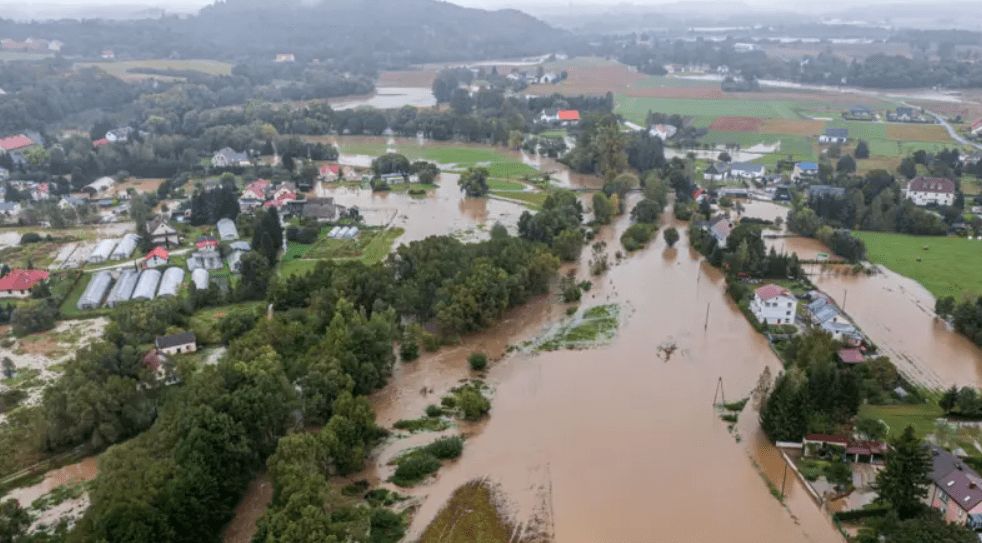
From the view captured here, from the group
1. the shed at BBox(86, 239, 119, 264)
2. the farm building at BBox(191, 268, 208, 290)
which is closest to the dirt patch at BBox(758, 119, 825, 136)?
the farm building at BBox(191, 268, 208, 290)

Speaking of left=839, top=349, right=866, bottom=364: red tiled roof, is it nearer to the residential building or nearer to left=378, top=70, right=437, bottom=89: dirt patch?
the residential building

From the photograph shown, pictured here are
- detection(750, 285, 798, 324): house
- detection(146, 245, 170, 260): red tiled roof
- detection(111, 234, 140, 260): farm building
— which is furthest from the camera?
detection(111, 234, 140, 260): farm building

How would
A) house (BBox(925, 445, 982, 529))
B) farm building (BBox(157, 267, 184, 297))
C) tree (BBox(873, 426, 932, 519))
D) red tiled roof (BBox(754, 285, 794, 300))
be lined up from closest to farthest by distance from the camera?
1. house (BBox(925, 445, 982, 529))
2. tree (BBox(873, 426, 932, 519))
3. red tiled roof (BBox(754, 285, 794, 300))
4. farm building (BBox(157, 267, 184, 297))

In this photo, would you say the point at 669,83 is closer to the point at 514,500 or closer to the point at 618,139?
the point at 618,139

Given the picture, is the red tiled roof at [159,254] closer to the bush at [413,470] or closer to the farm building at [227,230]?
the farm building at [227,230]

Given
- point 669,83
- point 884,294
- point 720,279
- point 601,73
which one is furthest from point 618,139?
point 601,73

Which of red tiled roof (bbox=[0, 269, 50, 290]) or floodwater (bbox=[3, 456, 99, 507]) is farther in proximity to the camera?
red tiled roof (bbox=[0, 269, 50, 290])
